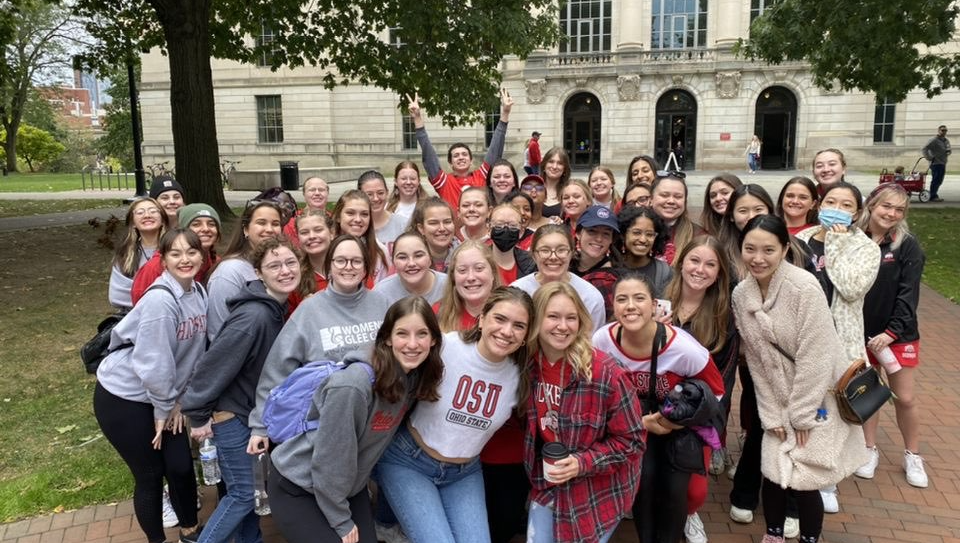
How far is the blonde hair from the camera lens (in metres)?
3.26

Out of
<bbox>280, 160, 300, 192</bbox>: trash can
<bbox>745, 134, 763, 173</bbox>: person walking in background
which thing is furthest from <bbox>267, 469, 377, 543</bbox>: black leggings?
<bbox>745, 134, 763, 173</bbox>: person walking in background

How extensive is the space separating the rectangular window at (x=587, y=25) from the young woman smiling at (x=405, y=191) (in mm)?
30548

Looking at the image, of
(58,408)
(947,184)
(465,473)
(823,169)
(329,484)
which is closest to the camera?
(329,484)

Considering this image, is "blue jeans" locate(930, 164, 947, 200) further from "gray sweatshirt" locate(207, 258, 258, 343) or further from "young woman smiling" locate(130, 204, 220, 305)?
"gray sweatshirt" locate(207, 258, 258, 343)

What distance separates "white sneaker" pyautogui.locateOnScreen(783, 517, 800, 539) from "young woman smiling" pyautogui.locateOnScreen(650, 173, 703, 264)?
6.18 feet

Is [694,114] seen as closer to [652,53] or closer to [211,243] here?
[652,53]

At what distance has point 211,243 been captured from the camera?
464 centimetres

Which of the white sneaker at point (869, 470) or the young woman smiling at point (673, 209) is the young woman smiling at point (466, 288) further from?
the white sneaker at point (869, 470)

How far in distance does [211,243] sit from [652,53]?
32.8 meters

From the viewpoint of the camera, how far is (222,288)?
394 cm

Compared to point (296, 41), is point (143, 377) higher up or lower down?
lower down

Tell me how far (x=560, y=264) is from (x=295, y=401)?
5.68ft

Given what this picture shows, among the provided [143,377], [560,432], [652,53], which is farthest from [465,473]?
[652,53]

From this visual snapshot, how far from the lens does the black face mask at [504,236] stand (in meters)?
4.45
